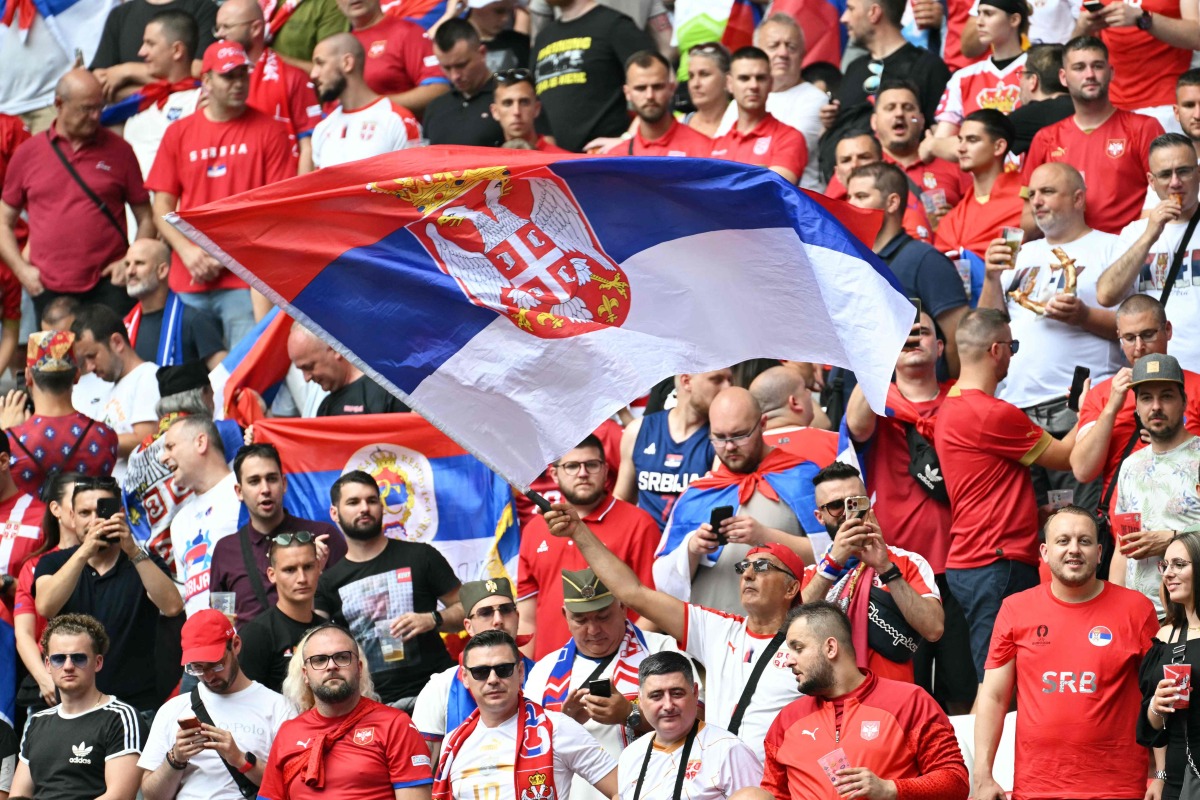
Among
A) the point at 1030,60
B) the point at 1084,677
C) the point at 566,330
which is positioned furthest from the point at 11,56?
the point at 1084,677

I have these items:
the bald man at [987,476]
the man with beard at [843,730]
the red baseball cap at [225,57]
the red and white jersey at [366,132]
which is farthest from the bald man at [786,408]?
the red baseball cap at [225,57]

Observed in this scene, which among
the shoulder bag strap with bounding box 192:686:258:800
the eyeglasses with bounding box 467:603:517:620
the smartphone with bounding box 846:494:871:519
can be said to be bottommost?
the shoulder bag strap with bounding box 192:686:258:800

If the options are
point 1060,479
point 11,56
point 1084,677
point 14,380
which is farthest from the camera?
point 11,56

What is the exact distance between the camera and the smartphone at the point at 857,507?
8617 millimetres

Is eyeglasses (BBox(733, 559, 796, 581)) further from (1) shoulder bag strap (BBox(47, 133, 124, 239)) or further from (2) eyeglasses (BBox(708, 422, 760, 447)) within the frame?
(1) shoulder bag strap (BBox(47, 133, 124, 239))

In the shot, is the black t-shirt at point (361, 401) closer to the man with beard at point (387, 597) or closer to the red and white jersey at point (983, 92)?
the man with beard at point (387, 597)

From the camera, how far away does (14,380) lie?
50.7 feet

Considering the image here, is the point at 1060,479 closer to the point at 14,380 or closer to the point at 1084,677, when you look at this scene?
the point at 1084,677

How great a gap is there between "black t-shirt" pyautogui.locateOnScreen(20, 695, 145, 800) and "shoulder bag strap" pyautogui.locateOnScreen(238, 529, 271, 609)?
94 centimetres

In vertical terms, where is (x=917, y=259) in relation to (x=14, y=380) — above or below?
above

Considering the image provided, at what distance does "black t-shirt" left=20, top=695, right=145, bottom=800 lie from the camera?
9.70m

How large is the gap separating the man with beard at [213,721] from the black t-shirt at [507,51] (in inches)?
305

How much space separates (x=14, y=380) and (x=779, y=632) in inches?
333

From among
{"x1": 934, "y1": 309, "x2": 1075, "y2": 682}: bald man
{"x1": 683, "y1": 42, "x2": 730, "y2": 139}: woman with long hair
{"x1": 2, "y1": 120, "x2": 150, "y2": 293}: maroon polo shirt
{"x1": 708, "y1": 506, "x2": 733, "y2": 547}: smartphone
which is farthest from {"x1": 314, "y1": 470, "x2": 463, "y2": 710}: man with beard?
{"x1": 2, "y1": 120, "x2": 150, "y2": 293}: maroon polo shirt
